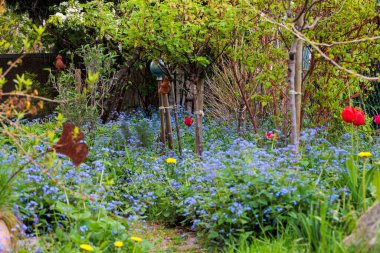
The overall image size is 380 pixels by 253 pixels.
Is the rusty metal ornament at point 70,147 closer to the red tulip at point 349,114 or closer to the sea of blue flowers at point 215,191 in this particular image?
the sea of blue flowers at point 215,191

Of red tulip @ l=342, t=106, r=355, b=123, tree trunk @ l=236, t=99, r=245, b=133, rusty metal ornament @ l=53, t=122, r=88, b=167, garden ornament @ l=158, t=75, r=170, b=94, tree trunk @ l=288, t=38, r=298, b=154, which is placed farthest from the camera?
tree trunk @ l=236, t=99, r=245, b=133

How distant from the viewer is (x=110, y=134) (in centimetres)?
674

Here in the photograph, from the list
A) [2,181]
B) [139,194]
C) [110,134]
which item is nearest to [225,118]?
[110,134]

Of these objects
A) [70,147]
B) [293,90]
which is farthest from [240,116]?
[70,147]

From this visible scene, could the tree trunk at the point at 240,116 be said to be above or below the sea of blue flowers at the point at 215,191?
above

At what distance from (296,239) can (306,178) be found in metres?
0.66

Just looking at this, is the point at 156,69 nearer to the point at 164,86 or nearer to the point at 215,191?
the point at 164,86

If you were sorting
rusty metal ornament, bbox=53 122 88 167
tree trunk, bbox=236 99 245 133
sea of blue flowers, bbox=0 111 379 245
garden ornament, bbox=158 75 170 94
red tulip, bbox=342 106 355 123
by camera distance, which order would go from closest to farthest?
rusty metal ornament, bbox=53 122 88 167 < sea of blue flowers, bbox=0 111 379 245 < red tulip, bbox=342 106 355 123 < garden ornament, bbox=158 75 170 94 < tree trunk, bbox=236 99 245 133

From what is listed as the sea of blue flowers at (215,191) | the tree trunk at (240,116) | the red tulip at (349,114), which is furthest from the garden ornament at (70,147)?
the tree trunk at (240,116)

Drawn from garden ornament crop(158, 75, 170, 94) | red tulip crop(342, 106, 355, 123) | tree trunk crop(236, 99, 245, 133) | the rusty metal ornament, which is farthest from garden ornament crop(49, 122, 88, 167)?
tree trunk crop(236, 99, 245, 133)

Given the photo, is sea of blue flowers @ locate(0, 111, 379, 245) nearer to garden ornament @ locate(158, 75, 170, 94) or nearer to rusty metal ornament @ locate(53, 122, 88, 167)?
rusty metal ornament @ locate(53, 122, 88, 167)

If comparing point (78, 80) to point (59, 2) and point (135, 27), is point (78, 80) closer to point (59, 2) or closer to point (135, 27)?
point (135, 27)

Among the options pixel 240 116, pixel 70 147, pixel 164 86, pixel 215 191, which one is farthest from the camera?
pixel 240 116

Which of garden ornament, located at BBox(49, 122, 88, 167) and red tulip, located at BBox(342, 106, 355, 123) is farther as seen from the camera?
red tulip, located at BBox(342, 106, 355, 123)
